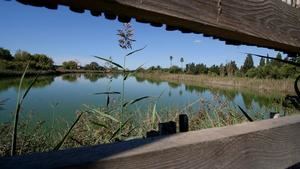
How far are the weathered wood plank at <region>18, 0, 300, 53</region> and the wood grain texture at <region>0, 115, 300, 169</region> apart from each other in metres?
0.29

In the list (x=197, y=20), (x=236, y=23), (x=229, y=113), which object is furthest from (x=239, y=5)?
(x=229, y=113)

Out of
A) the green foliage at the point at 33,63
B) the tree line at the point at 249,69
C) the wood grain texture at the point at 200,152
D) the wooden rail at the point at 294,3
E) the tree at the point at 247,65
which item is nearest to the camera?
the wood grain texture at the point at 200,152

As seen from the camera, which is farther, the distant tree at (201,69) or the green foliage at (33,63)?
the distant tree at (201,69)

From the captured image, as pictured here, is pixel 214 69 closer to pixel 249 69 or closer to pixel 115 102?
pixel 249 69

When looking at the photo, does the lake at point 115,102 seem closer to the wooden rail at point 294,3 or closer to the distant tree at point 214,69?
the wooden rail at point 294,3

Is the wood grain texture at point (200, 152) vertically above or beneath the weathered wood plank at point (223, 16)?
beneath

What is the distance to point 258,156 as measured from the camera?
1033mm

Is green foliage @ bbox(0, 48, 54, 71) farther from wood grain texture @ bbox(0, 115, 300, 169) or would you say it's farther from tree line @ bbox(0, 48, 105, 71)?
wood grain texture @ bbox(0, 115, 300, 169)

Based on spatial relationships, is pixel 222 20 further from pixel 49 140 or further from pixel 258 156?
pixel 49 140

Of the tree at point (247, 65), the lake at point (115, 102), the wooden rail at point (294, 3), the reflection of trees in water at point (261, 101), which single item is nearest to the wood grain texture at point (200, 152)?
the wooden rail at point (294, 3)

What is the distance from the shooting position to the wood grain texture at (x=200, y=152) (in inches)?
24.9

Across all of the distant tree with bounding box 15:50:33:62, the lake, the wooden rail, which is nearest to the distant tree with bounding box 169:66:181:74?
the lake

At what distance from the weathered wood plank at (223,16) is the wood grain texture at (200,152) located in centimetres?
29

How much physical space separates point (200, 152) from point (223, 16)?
387 millimetres
